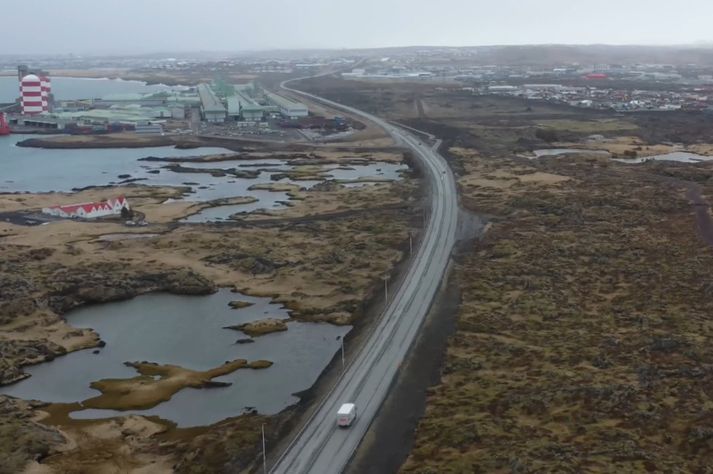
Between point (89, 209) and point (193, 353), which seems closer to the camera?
point (193, 353)

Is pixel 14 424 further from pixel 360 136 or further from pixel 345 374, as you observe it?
pixel 360 136

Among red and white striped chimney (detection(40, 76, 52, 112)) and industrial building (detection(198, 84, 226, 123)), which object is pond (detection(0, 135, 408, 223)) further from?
red and white striped chimney (detection(40, 76, 52, 112))

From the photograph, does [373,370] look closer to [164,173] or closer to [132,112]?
[164,173]

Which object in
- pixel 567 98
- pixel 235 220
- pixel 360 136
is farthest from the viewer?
pixel 567 98

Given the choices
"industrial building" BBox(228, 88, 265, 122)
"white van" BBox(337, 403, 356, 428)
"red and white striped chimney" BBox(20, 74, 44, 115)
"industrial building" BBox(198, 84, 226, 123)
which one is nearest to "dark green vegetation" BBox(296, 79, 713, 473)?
"white van" BBox(337, 403, 356, 428)

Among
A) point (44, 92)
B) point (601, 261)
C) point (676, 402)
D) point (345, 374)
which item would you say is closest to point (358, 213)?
point (601, 261)

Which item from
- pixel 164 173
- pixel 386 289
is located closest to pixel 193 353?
pixel 386 289

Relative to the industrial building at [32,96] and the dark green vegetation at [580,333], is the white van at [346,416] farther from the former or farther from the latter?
the industrial building at [32,96]
